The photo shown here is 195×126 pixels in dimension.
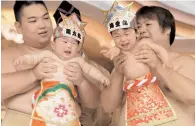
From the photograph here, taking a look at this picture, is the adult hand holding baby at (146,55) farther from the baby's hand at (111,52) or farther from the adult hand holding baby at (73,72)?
the adult hand holding baby at (73,72)

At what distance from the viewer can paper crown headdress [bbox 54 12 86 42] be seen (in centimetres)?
103

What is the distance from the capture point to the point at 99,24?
1385 millimetres

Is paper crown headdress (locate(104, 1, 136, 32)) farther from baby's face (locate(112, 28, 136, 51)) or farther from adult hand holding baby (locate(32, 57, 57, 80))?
adult hand holding baby (locate(32, 57, 57, 80))

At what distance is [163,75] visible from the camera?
41.8 inches

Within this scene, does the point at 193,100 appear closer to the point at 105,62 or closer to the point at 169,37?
the point at 169,37

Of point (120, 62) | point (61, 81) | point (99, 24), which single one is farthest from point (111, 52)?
point (99, 24)

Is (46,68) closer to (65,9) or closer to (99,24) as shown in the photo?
(65,9)

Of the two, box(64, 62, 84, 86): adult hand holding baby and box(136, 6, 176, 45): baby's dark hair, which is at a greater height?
box(136, 6, 176, 45): baby's dark hair

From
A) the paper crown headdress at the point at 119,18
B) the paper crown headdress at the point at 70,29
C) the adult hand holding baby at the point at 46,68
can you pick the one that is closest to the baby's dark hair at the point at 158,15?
the paper crown headdress at the point at 119,18

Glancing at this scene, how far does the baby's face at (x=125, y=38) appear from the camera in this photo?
1.03 metres

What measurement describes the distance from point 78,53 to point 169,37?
35cm

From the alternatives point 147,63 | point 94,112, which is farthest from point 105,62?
point 147,63

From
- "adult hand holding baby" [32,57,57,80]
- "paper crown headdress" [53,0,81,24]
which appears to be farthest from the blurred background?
"adult hand holding baby" [32,57,57,80]

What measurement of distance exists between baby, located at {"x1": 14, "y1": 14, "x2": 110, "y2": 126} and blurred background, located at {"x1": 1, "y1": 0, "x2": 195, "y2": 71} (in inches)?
9.2
